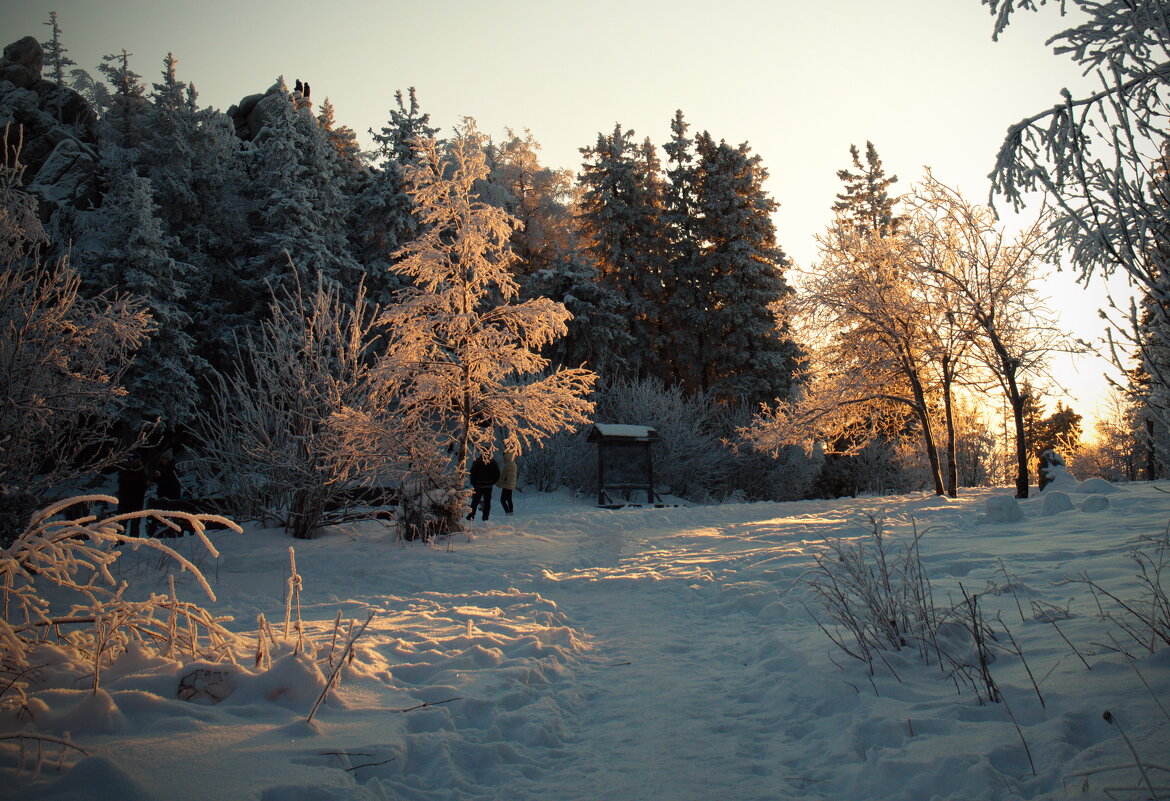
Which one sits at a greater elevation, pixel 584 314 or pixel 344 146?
pixel 344 146

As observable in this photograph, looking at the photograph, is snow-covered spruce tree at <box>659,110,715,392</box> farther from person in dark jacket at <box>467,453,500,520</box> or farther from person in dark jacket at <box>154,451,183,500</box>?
person in dark jacket at <box>154,451,183,500</box>

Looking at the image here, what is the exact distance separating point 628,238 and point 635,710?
99.3ft

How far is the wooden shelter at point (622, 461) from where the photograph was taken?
21922 millimetres

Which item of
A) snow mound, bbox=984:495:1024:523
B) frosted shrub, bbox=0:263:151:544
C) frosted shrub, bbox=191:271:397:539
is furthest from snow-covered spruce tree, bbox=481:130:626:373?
snow mound, bbox=984:495:1024:523

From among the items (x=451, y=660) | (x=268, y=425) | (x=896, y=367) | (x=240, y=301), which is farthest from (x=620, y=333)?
(x=451, y=660)

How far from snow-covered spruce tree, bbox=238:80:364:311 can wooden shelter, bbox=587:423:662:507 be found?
1224cm

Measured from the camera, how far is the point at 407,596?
25.1 feet

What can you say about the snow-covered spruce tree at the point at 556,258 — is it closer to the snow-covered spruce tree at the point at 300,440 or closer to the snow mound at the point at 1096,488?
the snow-covered spruce tree at the point at 300,440

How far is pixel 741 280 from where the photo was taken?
3039 cm

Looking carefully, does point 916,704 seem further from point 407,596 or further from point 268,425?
point 268,425

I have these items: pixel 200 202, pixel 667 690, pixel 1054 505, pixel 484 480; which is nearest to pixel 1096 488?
pixel 1054 505

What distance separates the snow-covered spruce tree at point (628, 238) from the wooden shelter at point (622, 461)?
26.3 ft

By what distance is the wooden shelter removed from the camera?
71.9 feet

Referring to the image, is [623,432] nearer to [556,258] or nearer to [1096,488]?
[1096,488]
